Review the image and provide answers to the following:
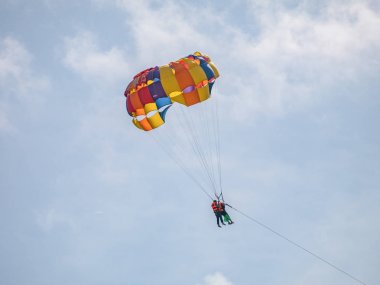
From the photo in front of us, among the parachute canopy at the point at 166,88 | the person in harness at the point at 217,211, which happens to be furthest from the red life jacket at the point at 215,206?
the parachute canopy at the point at 166,88

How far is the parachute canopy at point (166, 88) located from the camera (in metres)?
18.9

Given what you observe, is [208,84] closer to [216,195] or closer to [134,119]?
[134,119]

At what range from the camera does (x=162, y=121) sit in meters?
20.1

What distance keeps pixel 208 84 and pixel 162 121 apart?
2.79 meters

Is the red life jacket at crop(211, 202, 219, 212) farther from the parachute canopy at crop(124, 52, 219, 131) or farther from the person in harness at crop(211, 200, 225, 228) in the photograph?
the parachute canopy at crop(124, 52, 219, 131)

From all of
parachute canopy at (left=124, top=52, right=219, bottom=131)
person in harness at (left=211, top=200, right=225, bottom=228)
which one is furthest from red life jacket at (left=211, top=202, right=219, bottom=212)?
parachute canopy at (left=124, top=52, right=219, bottom=131)

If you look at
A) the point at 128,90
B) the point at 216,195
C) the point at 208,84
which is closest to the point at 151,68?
the point at 128,90

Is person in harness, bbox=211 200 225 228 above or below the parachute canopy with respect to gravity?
below

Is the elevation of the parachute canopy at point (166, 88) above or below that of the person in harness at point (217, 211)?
above

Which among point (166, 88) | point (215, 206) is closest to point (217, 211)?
point (215, 206)

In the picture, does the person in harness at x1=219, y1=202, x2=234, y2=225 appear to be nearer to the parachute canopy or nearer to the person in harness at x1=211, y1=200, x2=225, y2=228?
the person in harness at x1=211, y1=200, x2=225, y2=228

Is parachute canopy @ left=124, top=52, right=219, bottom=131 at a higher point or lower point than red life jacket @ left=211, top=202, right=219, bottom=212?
higher

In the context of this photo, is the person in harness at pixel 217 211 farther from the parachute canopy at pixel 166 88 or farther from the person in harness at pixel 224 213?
the parachute canopy at pixel 166 88

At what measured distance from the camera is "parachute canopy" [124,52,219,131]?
18859mm
